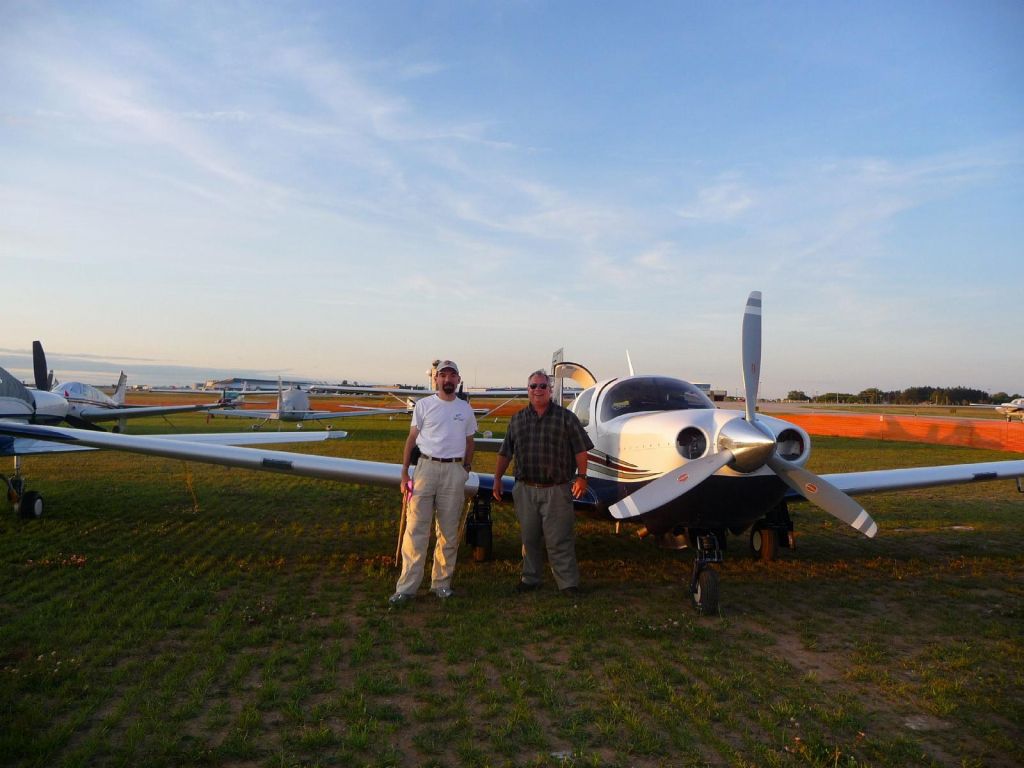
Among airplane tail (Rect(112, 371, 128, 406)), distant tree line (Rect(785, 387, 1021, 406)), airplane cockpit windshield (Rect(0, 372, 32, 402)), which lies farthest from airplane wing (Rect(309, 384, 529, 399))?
distant tree line (Rect(785, 387, 1021, 406))

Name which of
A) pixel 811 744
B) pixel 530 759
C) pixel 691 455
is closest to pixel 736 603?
pixel 691 455

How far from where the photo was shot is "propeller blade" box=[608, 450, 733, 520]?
5.01 metres

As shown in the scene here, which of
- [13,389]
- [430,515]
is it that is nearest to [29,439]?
[13,389]

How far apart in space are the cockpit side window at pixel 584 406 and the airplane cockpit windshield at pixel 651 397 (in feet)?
1.19

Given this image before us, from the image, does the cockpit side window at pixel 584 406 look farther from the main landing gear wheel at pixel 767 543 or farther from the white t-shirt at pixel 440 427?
the main landing gear wheel at pixel 767 543

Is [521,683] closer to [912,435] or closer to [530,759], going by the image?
[530,759]

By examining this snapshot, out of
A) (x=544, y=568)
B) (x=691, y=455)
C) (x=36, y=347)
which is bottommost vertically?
(x=544, y=568)

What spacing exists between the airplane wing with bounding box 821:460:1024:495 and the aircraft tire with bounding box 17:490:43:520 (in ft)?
34.8

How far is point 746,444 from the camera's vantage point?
4844 millimetres

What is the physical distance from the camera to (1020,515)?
10.4m

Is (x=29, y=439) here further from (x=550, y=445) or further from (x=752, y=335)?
(x=752, y=335)

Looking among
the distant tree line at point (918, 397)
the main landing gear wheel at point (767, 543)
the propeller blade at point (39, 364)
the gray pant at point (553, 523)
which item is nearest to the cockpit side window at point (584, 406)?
the gray pant at point (553, 523)

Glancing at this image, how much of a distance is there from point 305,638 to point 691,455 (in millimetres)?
3444

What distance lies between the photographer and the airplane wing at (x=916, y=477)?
747 centimetres
